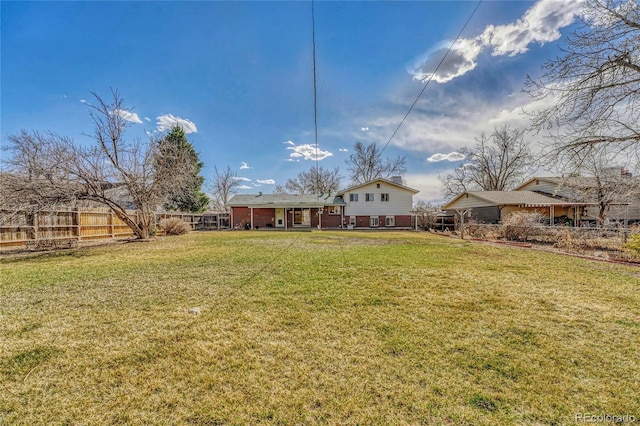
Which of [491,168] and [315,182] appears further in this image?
[315,182]

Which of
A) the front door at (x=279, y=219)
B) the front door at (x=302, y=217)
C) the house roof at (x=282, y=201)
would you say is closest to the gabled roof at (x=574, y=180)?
the house roof at (x=282, y=201)

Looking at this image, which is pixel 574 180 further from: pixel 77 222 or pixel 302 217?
pixel 77 222

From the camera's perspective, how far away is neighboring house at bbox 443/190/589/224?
64.5ft

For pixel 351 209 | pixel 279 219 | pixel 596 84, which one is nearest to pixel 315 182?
pixel 279 219

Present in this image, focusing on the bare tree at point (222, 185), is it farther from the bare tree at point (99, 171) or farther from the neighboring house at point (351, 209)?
the bare tree at point (99, 171)

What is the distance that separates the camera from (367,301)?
4.20 meters

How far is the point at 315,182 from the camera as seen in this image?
1634 inches

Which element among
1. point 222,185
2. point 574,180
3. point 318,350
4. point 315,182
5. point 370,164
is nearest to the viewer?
point 318,350

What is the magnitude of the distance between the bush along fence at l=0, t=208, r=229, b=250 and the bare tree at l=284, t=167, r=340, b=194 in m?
27.9

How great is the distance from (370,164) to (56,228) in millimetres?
31882

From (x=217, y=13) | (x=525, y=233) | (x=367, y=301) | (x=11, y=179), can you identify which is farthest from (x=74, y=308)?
(x=525, y=233)

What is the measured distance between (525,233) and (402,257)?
373 inches

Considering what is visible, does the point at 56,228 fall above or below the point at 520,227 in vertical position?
above

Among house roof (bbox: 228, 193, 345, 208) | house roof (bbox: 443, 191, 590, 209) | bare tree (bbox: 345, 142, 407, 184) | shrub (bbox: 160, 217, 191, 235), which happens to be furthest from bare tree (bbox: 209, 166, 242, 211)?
house roof (bbox: 443, 191, 590, 209)
